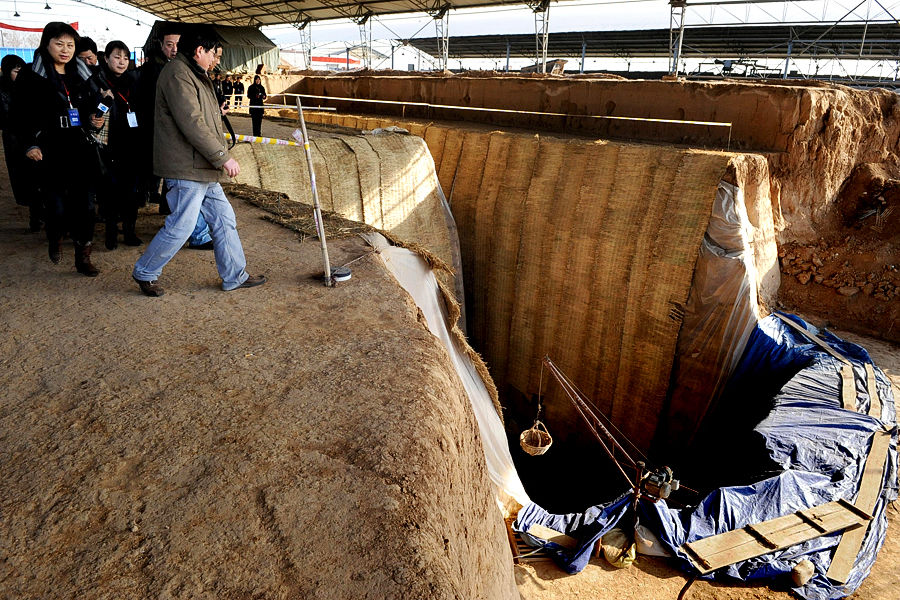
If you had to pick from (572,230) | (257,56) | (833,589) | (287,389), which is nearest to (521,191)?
(572,230)

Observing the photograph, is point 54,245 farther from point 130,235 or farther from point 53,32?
point 53,32

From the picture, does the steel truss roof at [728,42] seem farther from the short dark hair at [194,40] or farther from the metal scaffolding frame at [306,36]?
the short dark hair at [194,40]

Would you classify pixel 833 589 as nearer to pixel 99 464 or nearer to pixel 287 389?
pixel 287 389

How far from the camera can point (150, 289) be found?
9.91 feet

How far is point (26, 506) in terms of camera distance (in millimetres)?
1601

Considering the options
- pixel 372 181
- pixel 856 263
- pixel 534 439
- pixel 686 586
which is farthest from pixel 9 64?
pixel 856 263

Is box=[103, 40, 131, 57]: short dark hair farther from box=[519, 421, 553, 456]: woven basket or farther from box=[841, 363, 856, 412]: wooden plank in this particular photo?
box=[841, 363, 856, 412]: wooden plank

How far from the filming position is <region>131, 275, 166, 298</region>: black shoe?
300 centimetres

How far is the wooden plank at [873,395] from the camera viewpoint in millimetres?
5027

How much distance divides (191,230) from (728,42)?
789 inches

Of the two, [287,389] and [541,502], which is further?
[541,502]

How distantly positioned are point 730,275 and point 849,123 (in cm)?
301

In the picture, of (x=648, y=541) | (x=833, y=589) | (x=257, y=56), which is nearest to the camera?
(x=833, y=589)

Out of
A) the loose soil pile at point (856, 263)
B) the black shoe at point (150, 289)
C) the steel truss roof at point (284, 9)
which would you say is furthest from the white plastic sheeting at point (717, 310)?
the steel truss roof at point (284, 9)
